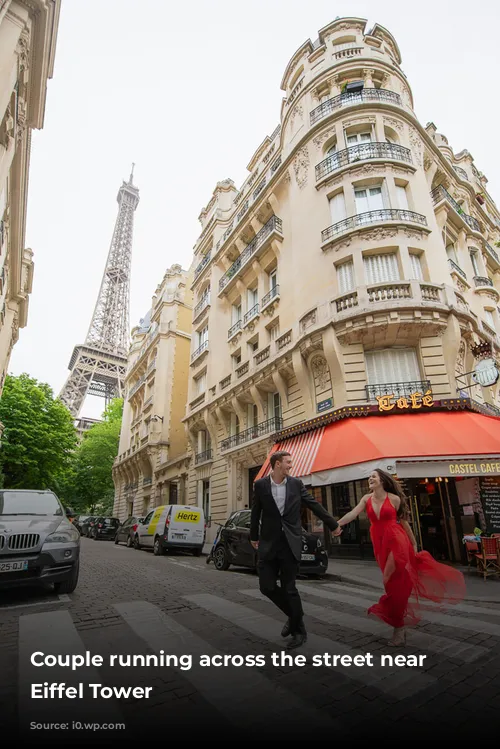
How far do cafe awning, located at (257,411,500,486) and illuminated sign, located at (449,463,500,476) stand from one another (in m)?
0.20

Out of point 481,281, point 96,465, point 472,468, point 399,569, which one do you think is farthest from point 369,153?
point 96,465

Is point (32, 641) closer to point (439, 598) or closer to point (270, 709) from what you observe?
point (270, 709)

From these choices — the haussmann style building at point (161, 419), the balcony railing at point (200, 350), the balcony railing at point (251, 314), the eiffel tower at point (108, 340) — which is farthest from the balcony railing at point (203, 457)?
the eiffel tower at point (108, 340)

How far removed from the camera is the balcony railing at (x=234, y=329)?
2138cm

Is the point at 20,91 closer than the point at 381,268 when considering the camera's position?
Yes

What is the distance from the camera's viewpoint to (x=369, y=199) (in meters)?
15.8

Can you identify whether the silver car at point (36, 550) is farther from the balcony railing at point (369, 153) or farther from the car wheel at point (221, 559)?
the balcony railing at point (369, 153)

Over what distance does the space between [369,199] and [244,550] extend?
1432 cm

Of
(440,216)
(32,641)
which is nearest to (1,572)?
(32,641)

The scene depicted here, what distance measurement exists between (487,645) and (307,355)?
11521mm

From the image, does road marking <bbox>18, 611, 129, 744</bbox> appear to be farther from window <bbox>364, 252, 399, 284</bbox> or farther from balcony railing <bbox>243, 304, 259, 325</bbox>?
balcony railing <bbox>243, 304, 259, 325</bbox>

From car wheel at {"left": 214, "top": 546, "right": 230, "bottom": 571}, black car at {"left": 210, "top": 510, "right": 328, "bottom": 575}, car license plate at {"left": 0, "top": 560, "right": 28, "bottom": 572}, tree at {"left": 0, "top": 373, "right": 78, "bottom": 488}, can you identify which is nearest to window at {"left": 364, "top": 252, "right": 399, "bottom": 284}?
black car at {"left": 210, "top": 510, "right": 328, "bottom": 575}

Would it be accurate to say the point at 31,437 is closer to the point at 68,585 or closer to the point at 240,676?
the point at 68,585

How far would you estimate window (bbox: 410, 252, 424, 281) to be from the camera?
45.8 ft
